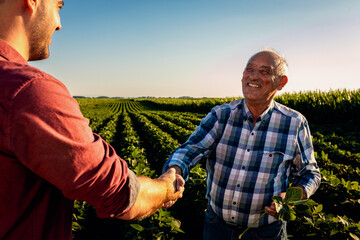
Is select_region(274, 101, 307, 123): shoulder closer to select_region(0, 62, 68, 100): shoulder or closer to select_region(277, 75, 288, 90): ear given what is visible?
select_region(277, 75, 288, 90): ear

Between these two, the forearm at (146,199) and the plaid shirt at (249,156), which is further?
the plaid shirt at (249,156)

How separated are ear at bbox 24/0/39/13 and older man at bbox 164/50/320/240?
4.27 ft

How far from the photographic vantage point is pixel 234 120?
2.09 metres

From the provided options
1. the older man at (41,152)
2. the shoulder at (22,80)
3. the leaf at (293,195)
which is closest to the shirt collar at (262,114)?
the leaf at (293,195)

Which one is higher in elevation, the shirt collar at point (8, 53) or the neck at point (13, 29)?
the neck at point (13, 29)

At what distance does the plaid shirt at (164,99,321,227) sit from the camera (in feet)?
6.40

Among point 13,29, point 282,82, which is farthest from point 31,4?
point 282,82

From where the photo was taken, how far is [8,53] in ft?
2.61

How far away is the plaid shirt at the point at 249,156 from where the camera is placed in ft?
6.40

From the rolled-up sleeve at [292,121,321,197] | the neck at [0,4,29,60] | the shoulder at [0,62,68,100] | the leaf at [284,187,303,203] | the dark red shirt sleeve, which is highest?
the neck at [0,4,29,60]

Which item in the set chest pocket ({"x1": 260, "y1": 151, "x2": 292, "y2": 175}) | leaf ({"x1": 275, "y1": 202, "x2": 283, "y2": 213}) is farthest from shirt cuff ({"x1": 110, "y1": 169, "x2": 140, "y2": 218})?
chest pocket ({"x1": 260, "y1": 151, "x2": 292, "y2": 175})

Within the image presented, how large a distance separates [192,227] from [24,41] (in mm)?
3698

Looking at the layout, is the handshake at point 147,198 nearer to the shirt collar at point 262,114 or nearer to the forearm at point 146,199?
the forearm at point 146,199

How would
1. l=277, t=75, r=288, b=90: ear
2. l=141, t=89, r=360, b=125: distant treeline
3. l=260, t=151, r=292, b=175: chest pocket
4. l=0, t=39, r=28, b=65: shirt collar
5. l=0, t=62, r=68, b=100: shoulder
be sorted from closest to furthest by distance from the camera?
l=0, t=62, r=68, b=100: shoulder
l=0, t=39, r=28, b=65: shirt collar
l=260, t=151, r=292, b=175: chest pocket
l=277, t=75, r=288, b=90: ear
l=141, t=89, r=360, b=125: distant treeline
